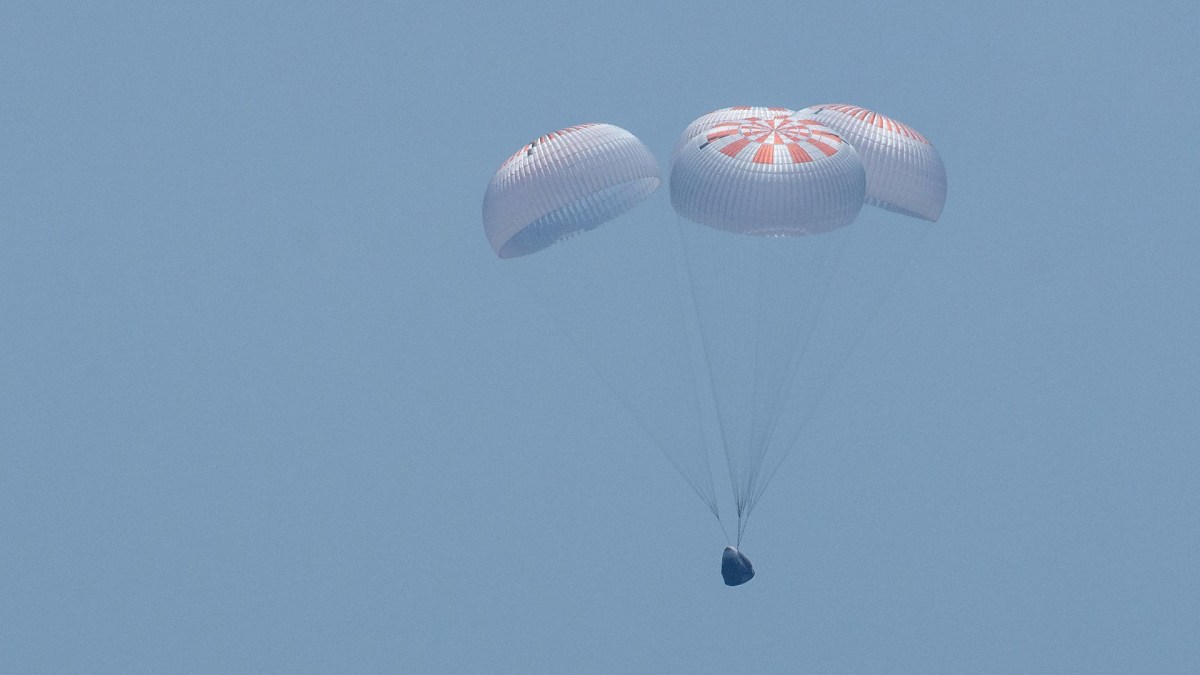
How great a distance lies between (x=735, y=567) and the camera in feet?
111

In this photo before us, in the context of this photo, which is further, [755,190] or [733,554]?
[733,554]

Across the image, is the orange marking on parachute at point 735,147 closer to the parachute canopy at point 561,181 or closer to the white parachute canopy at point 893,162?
the parachute canopy at point 561,181

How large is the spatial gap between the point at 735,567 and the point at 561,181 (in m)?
7.08

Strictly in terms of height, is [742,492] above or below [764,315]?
below

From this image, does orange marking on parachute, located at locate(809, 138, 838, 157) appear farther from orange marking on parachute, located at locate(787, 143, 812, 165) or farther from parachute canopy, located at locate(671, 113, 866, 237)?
orange marking on parachute, located at locate(787, 143, 812, 165)

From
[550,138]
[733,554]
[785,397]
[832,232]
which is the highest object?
[550,138]

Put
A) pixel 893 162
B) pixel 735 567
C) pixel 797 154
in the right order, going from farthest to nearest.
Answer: pixel 735 567 < pixel 893 162 < pixel 797 154

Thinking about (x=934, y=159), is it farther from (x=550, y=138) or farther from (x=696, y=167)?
(x=550, y=138)

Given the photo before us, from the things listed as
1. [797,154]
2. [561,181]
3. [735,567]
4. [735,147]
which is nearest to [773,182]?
[797,154]

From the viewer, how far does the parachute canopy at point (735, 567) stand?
110 ft

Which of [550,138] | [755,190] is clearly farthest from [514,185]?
[755,190]

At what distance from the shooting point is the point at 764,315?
3353 cm

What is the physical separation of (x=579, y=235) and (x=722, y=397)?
3.52 meters

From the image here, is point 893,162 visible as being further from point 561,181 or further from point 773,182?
point 561,181
